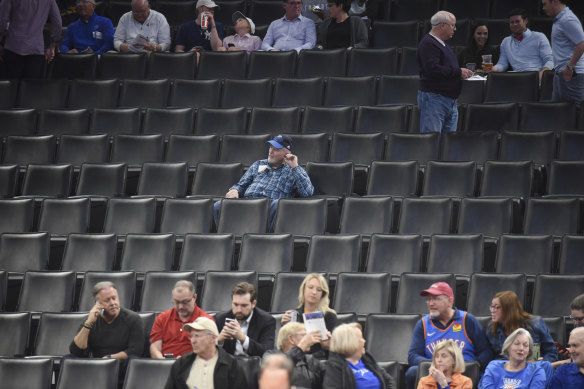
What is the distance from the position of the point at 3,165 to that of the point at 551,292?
3.96 metres

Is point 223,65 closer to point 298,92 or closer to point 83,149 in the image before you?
point 298,92

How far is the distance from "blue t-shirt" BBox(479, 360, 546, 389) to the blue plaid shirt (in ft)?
7.23

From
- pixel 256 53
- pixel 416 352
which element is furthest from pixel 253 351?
pixel 256 53

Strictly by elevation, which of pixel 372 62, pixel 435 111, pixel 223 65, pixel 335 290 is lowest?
pixel 335 290

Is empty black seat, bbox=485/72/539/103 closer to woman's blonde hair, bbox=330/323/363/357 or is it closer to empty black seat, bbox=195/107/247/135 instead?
empty black seat, bbox=195/107/247/135

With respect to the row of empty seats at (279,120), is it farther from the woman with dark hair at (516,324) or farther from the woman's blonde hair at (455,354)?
the woman's blonde hair at (455,354)

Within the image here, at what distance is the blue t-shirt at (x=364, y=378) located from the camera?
4184 millimetres

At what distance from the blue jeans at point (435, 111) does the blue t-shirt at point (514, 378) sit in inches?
110

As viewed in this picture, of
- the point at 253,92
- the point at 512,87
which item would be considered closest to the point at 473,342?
the point at 512,87

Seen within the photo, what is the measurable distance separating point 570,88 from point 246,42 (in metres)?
2.93

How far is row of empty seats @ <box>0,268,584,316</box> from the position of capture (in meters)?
5.16

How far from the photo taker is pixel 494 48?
7.97m

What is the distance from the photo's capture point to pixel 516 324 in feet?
15.1

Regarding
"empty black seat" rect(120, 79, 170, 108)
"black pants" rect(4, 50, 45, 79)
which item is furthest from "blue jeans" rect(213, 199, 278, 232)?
"black pants" rect(4, 50, 45, 79)
